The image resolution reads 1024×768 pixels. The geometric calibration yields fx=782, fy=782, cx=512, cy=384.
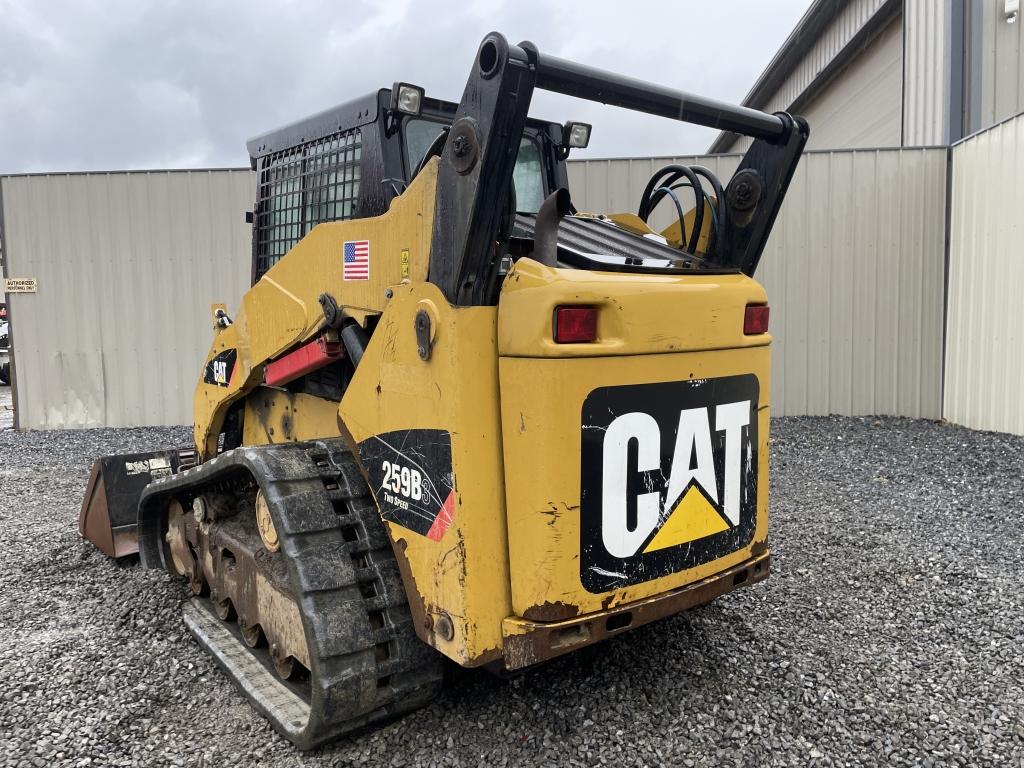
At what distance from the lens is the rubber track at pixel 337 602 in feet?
7.98

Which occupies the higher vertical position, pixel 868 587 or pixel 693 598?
pixel 693 598

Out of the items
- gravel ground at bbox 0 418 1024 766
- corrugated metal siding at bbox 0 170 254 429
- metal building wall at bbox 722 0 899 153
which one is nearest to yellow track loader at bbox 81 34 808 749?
gravel ground at bbox 0 418 1024 766

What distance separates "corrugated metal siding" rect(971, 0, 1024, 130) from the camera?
8344 mm

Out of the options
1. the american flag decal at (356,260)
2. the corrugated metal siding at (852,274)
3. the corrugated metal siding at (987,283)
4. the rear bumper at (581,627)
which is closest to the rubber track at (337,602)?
the rear bumper at (581,627)

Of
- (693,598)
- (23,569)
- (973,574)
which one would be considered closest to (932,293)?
(973,574)

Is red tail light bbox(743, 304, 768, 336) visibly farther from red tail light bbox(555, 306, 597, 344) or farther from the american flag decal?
the american flag decal

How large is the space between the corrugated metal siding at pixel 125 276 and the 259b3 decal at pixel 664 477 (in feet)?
26.4

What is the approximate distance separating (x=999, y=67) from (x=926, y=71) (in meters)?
1.24

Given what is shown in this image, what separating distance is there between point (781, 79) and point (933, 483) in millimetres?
13318

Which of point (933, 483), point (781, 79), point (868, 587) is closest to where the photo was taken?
point (868, 587)

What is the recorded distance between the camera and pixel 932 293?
913 cm

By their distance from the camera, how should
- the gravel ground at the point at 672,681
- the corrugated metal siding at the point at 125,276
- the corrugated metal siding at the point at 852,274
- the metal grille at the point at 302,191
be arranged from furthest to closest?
the corrugated metal siding at the point at 125,276 → the corrugated metal siding at the point at 852,274 → the metal grille at the point at 302,191 → the gravel ground at the point at 672,681

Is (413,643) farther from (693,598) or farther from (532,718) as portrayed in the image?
(693,598)

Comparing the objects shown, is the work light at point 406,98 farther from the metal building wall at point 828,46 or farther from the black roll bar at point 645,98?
the metal building wall at point 828,46
